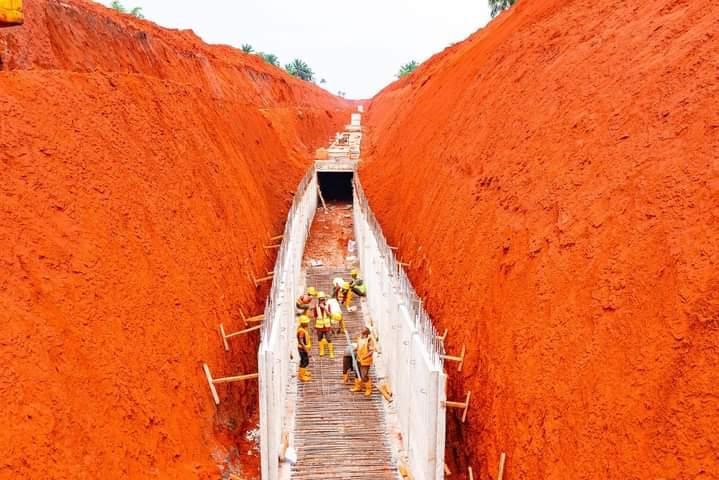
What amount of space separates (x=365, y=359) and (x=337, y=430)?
4.82 feet

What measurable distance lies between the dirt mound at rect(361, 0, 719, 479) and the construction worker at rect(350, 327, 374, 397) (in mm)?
1423

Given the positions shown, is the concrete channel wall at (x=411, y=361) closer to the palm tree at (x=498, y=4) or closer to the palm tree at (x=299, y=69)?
the palm tree at (x=498, y=4)

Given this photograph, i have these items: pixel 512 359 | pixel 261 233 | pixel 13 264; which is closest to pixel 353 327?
pixel 261 233

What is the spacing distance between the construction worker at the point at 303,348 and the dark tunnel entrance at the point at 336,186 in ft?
56.4

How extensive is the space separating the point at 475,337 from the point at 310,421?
3667 millimetres

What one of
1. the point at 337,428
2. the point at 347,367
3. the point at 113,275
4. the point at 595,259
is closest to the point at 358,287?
the point at 347,367

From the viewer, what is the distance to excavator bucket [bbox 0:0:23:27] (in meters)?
8.40

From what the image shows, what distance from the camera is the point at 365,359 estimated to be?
33.9 feet

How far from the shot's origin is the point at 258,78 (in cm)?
3922

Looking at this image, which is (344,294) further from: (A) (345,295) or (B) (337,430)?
(B) (337,430)

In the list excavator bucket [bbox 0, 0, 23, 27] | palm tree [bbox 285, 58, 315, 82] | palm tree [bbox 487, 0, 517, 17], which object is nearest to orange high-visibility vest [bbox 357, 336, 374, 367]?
excavator bucket [bbox 0, 0, 23, 27]

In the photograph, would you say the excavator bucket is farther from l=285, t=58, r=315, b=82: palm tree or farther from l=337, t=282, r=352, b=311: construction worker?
l=285, t=58, r=315, b=82: palm tree

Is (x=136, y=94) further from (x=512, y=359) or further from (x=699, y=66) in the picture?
(x=699, y=66)

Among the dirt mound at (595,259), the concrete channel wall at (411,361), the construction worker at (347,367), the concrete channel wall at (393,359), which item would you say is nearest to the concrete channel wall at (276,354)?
the concrete channel wall at (393,359)
